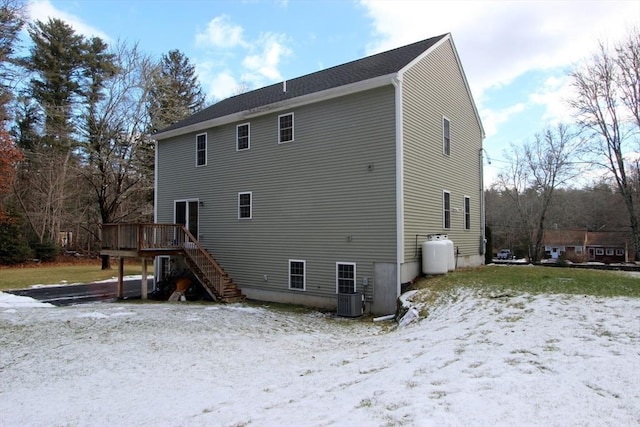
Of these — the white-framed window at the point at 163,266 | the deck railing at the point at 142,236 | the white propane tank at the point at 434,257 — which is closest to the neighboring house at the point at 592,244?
the white propane tank at the point at 434,257

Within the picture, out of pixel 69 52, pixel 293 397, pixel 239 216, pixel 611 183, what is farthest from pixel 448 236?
pixel 69 52

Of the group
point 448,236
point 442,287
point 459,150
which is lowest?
point 442,287

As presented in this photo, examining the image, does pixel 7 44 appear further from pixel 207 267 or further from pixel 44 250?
pixel 207 267

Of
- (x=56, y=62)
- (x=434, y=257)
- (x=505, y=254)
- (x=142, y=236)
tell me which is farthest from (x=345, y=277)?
(x=505, y=254)

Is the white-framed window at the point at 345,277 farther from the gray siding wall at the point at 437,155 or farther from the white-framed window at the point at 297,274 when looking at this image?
the gray siding wall at the point at 437,155

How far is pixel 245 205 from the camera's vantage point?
1515cm

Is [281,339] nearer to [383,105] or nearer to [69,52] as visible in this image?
[383,105]

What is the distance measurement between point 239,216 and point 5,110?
21.0m

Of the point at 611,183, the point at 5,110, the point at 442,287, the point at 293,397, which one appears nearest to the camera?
the point at 293,397

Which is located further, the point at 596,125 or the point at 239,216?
the point at 596,125

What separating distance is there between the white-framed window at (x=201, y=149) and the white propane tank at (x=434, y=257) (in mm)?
9655

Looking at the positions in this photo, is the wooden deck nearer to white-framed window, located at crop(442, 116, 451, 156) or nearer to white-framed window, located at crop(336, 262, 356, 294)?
white-framed window, located at crop(336, 262, 356, 294)

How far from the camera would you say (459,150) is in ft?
52.1

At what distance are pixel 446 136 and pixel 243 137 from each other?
7.61m
